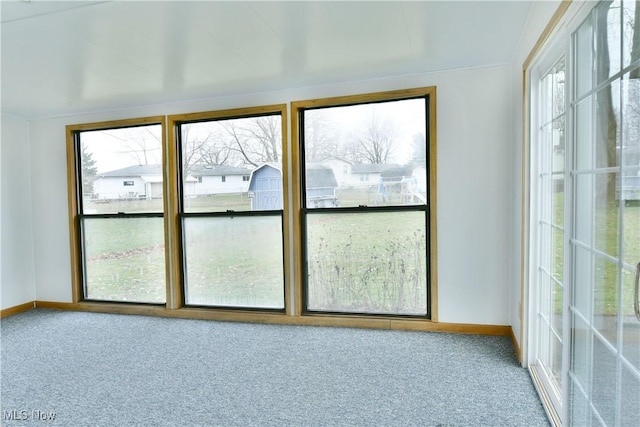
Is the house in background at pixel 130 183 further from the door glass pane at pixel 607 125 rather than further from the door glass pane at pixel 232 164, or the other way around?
the door glass pane at pixel 607 125

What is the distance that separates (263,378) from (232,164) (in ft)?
7.49

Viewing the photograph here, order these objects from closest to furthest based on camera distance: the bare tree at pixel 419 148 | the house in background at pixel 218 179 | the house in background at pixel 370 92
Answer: the house in background at pixel 370 92 → the bare tree at pixel 419 148 → the house in background at pixel 218 179

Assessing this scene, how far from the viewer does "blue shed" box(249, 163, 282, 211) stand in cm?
377

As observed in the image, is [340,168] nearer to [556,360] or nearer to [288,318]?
[288,318]

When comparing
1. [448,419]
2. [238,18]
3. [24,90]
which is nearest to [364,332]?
[448,419]

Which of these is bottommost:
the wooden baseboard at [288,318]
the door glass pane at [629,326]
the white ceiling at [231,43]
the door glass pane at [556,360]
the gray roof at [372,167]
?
the wooden baseboard at [288,318]


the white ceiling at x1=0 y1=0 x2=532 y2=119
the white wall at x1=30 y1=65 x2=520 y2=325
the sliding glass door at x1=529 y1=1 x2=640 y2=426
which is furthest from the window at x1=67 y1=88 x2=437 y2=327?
the sliding glass door at x1=529 y1=1 x2=640 y2=426

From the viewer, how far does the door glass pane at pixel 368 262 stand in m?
3.43

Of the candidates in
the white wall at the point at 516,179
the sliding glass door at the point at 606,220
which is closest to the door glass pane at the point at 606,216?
the sliding glass door at the point at 606,220

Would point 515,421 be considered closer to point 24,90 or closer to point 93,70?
point 93,70

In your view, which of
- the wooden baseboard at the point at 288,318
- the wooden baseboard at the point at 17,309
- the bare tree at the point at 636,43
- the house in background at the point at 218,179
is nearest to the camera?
the bare tree at the point at 636,43

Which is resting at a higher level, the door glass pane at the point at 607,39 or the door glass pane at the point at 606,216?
the door glass pane at the point at 607,39

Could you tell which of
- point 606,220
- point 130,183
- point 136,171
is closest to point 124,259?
point 130,183

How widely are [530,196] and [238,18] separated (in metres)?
2.25
